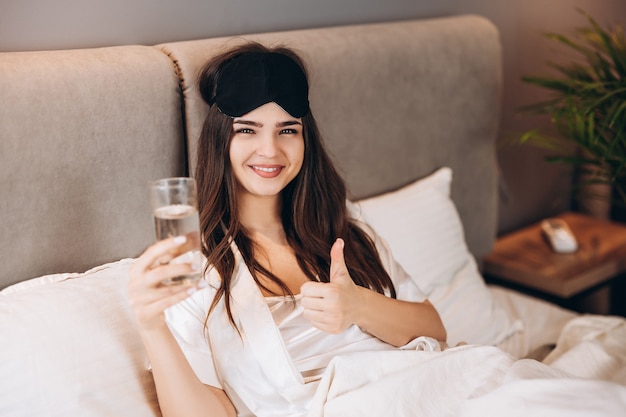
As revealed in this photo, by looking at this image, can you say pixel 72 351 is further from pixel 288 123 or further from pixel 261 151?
pixel 288 123

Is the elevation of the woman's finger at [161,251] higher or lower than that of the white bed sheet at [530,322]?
higher

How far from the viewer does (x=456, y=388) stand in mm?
1486

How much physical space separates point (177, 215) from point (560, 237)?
1934mm

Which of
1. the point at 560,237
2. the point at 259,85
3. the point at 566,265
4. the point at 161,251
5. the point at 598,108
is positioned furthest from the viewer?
the point at 560,237

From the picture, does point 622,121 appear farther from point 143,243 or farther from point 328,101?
point 143,243

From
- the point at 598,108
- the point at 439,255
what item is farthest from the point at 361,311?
the point at 598,108

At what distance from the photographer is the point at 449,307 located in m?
2.16

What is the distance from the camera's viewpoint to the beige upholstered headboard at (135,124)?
4.72 feet

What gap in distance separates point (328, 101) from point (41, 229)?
0.85m

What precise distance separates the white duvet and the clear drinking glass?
46 cm

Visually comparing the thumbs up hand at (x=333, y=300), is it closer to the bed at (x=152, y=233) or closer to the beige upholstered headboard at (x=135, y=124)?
the bed at (x=152, y=233)

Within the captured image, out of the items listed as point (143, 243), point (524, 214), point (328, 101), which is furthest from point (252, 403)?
point (524, 214)

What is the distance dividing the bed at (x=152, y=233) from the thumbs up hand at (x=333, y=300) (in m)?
0.09

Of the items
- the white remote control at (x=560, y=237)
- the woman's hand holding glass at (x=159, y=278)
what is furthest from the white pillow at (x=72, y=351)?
the white remote control at (x=560, y=237)
